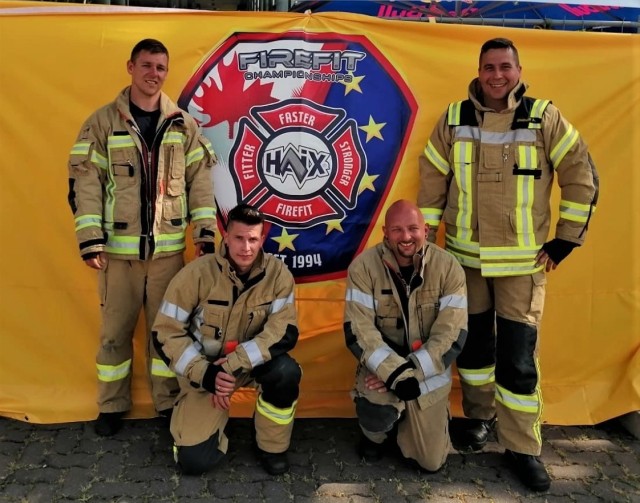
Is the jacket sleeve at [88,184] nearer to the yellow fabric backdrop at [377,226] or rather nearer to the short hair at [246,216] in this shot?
the yellow fabric backdrop at [377,226]

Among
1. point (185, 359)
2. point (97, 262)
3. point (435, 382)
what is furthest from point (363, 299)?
point (97, 262)

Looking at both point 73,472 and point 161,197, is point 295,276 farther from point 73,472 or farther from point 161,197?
point 73,472

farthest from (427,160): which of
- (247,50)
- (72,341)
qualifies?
(72,341)

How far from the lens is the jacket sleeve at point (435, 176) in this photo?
10.6 feet

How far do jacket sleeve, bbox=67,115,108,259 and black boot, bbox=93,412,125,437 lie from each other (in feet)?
3.11

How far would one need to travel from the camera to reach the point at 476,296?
3.26m

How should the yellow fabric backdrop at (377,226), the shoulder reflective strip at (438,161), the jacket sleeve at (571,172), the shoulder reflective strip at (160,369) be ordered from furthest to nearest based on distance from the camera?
the yellow fabric backdrop at (377,226) → the shoulder reflective strip at (160,369) → the shoulder reflective strip at (438,161) → the jacket sleeve at (571,172)

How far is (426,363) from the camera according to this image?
2951 mm

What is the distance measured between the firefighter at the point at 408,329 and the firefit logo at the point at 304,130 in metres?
0.62

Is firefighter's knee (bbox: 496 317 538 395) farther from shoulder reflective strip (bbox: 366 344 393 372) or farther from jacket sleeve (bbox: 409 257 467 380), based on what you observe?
shoulder reflective strip (bbox: 366 344 393 372)

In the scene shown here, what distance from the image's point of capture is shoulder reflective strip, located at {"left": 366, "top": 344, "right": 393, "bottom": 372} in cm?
295

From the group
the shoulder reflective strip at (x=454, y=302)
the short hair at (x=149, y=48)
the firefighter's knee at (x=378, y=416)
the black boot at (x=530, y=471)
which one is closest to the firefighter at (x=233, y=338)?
the firefighter's knee at (x=378, y=416)

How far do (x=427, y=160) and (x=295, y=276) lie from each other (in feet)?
3.46

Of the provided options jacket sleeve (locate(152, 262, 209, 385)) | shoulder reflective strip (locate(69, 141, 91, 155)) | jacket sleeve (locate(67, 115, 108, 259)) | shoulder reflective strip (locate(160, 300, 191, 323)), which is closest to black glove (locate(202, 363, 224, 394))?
jacket sleeve (locate(152, 262, 209, 385))
